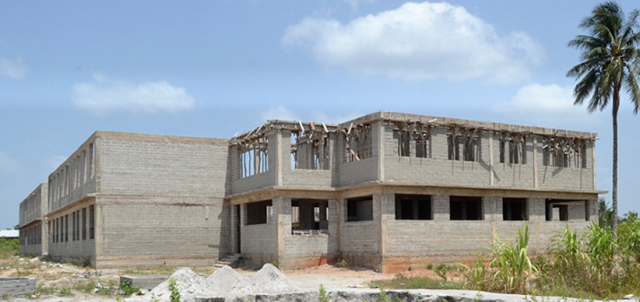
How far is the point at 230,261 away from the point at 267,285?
1904 centimetres

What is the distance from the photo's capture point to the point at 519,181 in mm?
30641

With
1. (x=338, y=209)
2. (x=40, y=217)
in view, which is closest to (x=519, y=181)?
(x=338, y=209)

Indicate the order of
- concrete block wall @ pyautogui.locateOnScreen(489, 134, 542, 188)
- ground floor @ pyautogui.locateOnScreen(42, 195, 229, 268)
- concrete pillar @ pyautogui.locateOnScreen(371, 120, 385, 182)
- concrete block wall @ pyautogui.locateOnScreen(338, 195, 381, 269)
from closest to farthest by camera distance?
concrete pillar @ pyautogui.locateOnScreen(371, 120, 385, 182) → concrete block wall @ pyautogui.locateOnScreen(338, 195, 381, 269) → concrete block wall @ pyautogui.locateOnScreen(489, 134, 542, 188) → ground floor @ pyautogui.locateOnScreen(42, 195, 229, 268)

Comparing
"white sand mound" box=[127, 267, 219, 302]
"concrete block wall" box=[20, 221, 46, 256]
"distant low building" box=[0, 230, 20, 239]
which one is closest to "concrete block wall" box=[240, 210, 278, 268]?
"white sand mound" box=[127, 267, 219, 302]

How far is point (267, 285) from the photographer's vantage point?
13547 millimetres

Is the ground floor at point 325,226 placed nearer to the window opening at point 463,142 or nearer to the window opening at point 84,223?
the window opening at point 84,223

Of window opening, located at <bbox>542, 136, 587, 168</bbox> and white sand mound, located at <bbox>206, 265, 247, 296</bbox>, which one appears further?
window opening, located at <bbox>542, 136, 587, 168</bbox>

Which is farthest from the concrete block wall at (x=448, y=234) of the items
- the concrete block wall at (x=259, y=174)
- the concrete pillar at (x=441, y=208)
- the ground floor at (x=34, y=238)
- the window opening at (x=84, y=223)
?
the ground floor at (x=34, y=238)

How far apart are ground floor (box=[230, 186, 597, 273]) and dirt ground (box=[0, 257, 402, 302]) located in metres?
0.85

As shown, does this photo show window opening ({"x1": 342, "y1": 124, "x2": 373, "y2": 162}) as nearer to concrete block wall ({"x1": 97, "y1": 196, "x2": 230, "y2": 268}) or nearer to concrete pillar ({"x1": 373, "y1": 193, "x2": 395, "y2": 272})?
concrete pillar ({"x1": 373, "y1": 193, "x2": 395, "y2": 272})

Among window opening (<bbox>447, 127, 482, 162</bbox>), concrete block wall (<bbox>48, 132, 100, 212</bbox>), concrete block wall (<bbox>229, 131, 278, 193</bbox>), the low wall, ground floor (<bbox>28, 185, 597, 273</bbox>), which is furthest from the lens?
concrete block wall (<bbox>48, 132, 100, 212</bbox>)

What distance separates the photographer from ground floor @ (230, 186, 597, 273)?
27.3 metres

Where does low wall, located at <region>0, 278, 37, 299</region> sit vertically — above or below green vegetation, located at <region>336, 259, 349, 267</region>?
above

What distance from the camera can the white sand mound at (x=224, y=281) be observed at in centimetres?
1398
